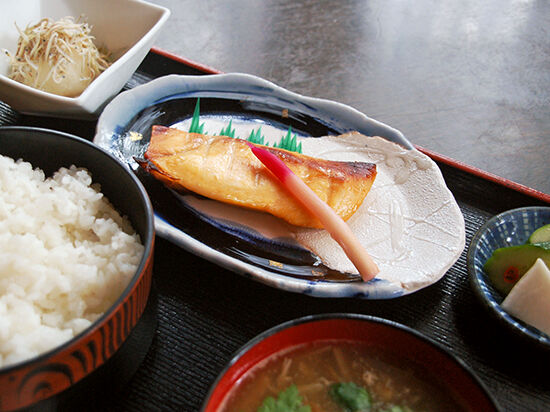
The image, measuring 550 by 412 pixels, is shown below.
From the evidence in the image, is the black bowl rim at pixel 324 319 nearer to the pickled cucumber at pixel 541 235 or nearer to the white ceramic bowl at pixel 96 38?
the pickled cucumber at pixel 541 235

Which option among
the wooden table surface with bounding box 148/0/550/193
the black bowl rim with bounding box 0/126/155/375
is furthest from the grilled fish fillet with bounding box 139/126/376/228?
the wooden table surface with bounding box 148/0/550/193

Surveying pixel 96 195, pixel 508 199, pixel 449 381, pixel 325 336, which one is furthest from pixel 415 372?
pixel 508 199

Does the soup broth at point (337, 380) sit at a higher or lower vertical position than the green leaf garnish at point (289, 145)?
lower

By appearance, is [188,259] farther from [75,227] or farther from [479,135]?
[479,135]

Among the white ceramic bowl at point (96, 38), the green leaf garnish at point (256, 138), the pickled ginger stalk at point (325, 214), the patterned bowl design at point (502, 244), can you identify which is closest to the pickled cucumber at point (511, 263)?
the patterned bowl design at point (502, 244)

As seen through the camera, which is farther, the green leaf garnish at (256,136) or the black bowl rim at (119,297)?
the green leaf garnish at (256,136)
